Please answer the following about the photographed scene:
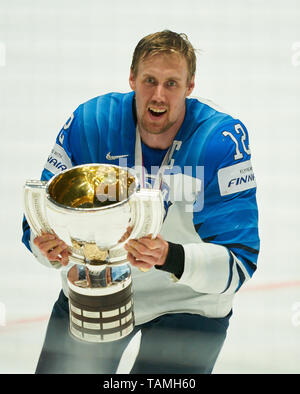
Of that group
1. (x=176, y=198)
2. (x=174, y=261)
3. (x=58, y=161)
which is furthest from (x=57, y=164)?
(x=174, y=261)

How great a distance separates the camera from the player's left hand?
5.57ft

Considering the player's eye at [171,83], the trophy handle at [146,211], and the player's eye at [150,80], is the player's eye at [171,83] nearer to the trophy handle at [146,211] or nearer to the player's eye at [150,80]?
the player's eye at [150,80]

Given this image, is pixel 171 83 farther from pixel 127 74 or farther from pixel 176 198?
pixel 127 74

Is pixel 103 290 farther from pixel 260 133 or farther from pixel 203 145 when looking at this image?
pixel 260 133

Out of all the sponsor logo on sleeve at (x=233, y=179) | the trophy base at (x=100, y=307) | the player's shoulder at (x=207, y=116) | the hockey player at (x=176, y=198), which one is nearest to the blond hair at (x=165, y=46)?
→ the hockey player at (x=176, y=198)

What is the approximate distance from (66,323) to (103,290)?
474mm

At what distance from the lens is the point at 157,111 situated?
198cm

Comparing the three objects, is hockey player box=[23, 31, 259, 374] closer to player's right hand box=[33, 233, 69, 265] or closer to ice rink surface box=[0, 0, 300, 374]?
player's right hand box=[33, 233, 69, 265]

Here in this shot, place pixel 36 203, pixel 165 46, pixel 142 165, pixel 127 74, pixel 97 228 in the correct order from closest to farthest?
pixel 97 228
pixel 36 203
pixel 165 46
pixel 142 165
pixel 127 74

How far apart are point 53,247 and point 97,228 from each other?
0.76 feet

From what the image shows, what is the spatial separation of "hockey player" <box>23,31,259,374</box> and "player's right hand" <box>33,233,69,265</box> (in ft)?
0.60

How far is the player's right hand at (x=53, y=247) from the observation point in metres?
1.78

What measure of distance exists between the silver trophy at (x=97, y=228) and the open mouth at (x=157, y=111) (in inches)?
10.5
